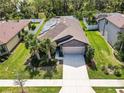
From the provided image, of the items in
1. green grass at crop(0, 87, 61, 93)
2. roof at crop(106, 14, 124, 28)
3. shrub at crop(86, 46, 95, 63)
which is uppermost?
roof at crop(106, 14, 124, 28)

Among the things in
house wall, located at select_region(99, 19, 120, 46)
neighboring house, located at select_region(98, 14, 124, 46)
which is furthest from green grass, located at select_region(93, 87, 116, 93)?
house wall, located at select_region(99, 19, 120, 46)

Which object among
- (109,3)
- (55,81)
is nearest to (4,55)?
(55,81)

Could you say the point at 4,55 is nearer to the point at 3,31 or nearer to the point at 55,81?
the point at 3,31

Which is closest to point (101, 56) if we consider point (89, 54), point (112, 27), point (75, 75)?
point (89, 54)

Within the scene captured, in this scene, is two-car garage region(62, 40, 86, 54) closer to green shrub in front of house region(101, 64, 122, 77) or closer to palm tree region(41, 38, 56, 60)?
palm tree region(41, 38, 56, 60)

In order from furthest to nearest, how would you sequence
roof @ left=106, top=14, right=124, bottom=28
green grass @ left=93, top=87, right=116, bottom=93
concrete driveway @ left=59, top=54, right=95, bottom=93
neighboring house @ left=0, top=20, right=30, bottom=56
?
neighboring house @ left=0, top=20, right=30, bottom=56
roof @ left=106, top=14, right=124, bottom=28
concrete driveway @ left=59, top=54, right=95, bottom=93
green grass @ left=93, top=87, right=116, bottom=93

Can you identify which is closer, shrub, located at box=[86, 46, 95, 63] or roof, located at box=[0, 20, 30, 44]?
shrub, located at box=[86, 46, 95, 63]

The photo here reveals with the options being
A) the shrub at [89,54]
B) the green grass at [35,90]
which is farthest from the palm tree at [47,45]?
the green grass at [35,90]
